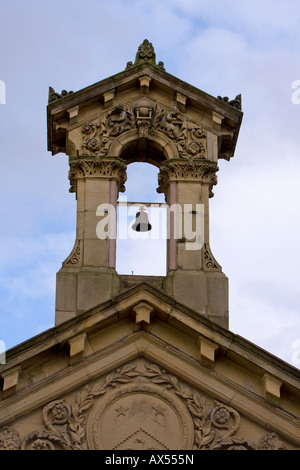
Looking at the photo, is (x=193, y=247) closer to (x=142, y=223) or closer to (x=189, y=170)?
(x=189, y=170)

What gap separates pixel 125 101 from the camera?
3167 centimetres

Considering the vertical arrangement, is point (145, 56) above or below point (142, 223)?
above

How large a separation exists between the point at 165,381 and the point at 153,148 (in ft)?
22.0

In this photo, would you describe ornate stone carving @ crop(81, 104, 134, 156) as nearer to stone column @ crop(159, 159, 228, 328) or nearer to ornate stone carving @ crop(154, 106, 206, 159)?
ornate stone carving @ crop(154, 106, 206, 159)

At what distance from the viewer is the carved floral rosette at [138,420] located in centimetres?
2600

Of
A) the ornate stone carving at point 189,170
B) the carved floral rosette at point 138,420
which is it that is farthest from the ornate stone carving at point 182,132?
the carved floral rosette at point 138,420

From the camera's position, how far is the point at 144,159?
104ft

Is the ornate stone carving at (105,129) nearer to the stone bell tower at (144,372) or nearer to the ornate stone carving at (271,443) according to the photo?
the stone bell tower at (144,372)

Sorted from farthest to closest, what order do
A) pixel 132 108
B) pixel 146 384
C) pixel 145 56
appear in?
pixel 145 56 → pixel 132 108 → pixel 146 384

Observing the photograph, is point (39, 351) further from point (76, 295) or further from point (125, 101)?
point (125, 101)

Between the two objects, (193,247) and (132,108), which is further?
(132,108)

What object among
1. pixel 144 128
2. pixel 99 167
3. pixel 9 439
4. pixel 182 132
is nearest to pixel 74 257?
pixel 99 167

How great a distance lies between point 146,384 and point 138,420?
0.78 meters
